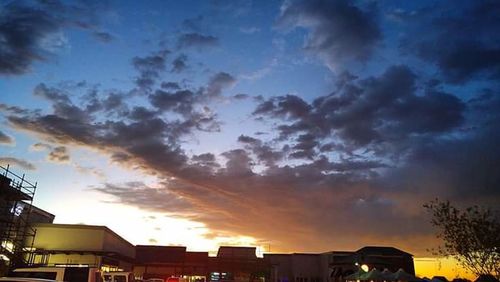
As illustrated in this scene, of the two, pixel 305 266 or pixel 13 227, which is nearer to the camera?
pixel 13 227

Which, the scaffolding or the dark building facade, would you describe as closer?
the scaffolding

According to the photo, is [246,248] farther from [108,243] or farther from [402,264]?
[108,243]

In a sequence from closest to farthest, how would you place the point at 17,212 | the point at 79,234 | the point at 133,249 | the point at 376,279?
the point at 376,279 < the point at 17,212 < the point at 79,234 < the point at 133,249

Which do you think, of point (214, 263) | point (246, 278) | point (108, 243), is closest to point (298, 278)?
point (246, 278)

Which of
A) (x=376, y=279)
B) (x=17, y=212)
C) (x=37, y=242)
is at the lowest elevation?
(x=376, y=279)

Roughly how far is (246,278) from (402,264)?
26.8 meters

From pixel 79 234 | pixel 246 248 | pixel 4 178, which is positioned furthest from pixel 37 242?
pixel 246 248

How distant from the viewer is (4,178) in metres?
33.5

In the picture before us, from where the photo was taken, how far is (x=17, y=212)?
128 ft

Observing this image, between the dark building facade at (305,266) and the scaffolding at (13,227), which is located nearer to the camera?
the scaffolding at (13,227)

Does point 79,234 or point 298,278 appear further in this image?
point 298,278

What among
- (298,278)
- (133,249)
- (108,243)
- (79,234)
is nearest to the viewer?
(79,234)

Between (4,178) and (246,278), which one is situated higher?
(4,178)

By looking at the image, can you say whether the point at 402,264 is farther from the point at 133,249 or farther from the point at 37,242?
the point at 37,242
